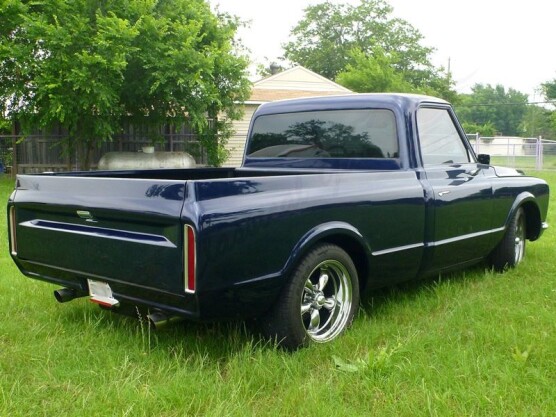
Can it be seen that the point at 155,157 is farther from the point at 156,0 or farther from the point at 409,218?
the point at 409,218

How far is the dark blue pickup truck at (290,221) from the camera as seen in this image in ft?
9.99

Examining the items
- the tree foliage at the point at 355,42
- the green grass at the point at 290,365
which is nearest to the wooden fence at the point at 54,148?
the green grass at the point at 290,365

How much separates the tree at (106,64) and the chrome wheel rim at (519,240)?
36.3 feet

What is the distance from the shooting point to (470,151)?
17.3 feet

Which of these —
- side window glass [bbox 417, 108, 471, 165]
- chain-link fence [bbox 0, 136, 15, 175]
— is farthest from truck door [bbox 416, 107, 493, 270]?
chain-link fence [bbox 0, 136, 15, 175]

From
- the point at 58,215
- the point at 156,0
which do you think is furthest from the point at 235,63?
the point at 58,215

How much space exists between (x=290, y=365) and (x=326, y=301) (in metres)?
0.64

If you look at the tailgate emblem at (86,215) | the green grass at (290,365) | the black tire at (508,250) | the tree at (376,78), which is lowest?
the green grass at (290,365)

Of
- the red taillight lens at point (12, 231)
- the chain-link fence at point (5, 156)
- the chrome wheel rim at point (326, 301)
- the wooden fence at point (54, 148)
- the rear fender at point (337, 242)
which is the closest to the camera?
the rear fender at point (337, 242)

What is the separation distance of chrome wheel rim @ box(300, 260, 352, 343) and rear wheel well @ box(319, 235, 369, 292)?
16 cm

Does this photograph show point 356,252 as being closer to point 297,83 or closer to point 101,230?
point 101,230

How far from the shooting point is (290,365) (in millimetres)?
3250

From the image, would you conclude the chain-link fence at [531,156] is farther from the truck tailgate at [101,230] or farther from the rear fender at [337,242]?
the truck tailgate at [101,230]

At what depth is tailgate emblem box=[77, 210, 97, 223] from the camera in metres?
3.43
